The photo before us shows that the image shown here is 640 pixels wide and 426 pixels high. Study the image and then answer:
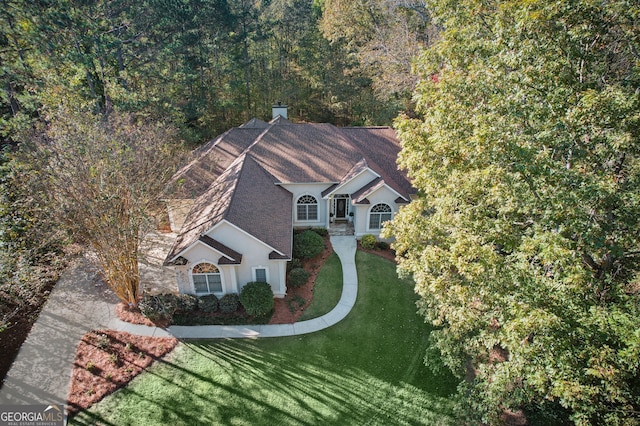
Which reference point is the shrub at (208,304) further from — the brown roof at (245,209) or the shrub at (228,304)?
the brown roof at (245,209)

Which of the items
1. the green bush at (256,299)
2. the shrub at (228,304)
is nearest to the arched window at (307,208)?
the green bush at (256,299)

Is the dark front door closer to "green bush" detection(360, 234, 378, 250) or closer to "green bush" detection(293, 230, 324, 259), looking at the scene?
"green bush" detection(360, 234, 378, 250)

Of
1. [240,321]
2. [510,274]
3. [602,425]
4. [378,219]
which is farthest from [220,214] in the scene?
[602,425]

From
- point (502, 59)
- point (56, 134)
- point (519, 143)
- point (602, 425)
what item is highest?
point (502, 59)

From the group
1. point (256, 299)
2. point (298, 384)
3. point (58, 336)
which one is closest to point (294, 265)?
point (256, 299)

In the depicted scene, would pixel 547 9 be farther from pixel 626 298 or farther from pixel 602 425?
pixel 602 425
